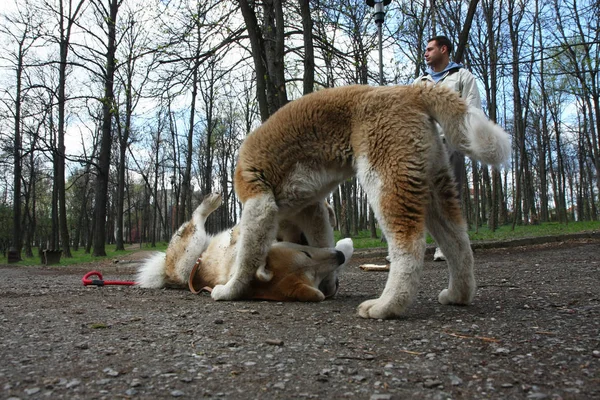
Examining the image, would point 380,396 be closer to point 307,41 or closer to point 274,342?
point 274,342

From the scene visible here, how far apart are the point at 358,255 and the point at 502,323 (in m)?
7.39

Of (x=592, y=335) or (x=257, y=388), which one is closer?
(x=257, y=388)

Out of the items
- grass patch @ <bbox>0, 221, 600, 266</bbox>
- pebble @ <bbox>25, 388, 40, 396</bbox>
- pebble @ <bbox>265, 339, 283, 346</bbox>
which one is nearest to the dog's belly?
pebble @ <bbox>265, 339, 283, 346</bbox>

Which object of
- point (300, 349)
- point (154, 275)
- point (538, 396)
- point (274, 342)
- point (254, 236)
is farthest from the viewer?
point (154, 275)

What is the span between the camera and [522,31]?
1945 cm

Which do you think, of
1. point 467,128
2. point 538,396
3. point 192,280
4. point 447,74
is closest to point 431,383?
point 538,396

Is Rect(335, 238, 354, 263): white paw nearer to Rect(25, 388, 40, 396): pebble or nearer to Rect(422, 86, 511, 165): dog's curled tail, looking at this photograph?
Rect(422, 86, 511, 165): dog's curled tail

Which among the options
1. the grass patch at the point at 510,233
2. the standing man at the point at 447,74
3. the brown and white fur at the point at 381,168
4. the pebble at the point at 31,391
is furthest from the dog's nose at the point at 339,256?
the grass patch at the point at 510,233

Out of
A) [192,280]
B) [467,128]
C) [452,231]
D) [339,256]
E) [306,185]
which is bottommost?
[192,280]

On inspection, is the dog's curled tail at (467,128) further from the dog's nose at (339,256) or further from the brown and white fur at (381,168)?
the dog's nose at (339,256)

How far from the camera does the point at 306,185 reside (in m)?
3.96

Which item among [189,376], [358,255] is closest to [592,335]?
[189,376]

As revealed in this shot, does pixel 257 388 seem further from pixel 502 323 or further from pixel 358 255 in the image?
pixel 358 255

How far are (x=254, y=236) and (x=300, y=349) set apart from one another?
176cm
